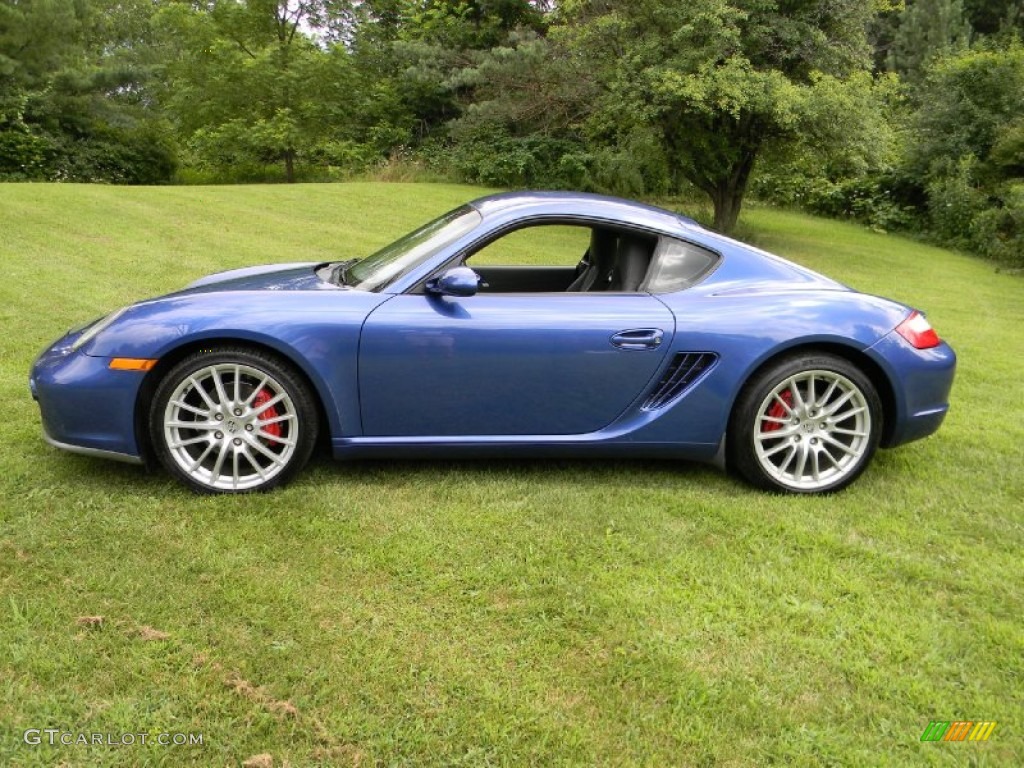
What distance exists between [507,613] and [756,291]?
1.88 metres

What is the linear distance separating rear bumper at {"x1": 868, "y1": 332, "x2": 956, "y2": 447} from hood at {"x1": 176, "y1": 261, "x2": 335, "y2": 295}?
2.45m

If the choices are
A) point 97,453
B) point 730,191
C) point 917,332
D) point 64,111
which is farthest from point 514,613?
point 64,111

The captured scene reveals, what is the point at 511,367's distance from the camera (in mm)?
3225

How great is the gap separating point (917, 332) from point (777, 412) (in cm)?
76

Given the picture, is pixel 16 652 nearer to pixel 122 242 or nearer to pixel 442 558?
pixel 442 558

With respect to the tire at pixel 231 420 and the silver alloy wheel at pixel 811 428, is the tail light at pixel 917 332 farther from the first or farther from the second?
the tire at pixel 231 420

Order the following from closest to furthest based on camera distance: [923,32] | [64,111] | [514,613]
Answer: [514,613], [64,111], [923,32]

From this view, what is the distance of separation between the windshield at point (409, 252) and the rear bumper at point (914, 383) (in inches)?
75.4

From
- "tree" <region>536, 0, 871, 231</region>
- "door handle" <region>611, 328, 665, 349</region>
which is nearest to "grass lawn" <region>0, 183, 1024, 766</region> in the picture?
"door handle" <region>611, 328, 665, 349</region>

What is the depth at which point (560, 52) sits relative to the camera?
1702 cm

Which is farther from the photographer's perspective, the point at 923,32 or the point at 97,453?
the point at 923,32

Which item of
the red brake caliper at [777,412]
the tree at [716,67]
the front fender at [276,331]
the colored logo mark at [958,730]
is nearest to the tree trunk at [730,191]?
the tree at [716,67]

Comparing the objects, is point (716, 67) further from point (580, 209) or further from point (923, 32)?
point (923, 32)

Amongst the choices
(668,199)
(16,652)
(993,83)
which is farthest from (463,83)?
(16,652)
